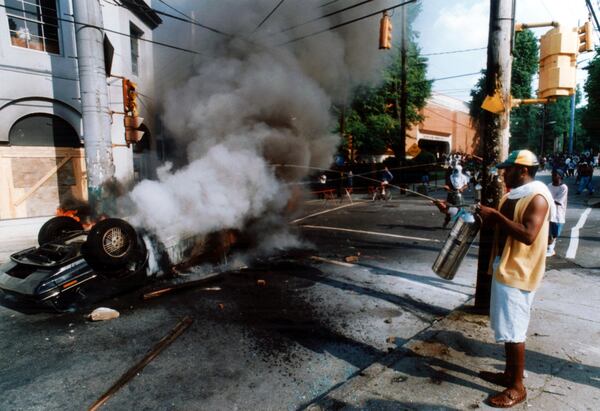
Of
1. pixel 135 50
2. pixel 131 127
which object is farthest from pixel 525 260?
pixel 135 50

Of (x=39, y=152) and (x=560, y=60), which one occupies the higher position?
(x=560, y=60)

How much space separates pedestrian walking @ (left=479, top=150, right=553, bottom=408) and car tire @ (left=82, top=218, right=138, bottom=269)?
4346 millimetres

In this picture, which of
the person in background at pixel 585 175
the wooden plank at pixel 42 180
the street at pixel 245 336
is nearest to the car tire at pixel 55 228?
the street at pixel 245 336

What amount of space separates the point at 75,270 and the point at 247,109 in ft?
17.4

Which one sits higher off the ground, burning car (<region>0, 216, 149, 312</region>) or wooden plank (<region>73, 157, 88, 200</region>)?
wooden plank (<region>73, 157, 88, 200</region>)

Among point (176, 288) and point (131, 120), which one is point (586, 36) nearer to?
point (176, 288)

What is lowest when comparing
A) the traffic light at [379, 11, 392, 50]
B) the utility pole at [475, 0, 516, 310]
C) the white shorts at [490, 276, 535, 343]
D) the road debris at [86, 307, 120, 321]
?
the road debris at [86, 307, 120, 321]

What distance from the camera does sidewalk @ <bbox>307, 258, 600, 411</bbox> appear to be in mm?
2574

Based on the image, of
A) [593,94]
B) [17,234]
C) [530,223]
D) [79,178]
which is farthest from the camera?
[593,94]

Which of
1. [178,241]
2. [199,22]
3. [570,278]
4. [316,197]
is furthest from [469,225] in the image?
[316,197]

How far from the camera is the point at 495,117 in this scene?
400 centimetres

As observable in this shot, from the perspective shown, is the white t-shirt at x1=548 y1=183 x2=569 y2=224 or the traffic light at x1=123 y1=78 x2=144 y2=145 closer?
the white t-shirt at x1=548 y1=183 x2=569 y2=224

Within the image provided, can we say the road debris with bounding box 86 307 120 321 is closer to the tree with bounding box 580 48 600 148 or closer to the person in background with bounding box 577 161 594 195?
the person in background with bounding box 577 161 594 195

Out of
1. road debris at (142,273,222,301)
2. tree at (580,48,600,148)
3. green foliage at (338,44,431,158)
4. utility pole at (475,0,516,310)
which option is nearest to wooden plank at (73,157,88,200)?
road debris at (142,273,222,301)
